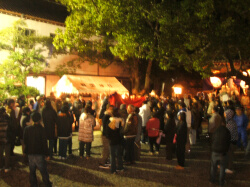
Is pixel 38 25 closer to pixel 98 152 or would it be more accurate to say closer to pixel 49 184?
pixel 98 152

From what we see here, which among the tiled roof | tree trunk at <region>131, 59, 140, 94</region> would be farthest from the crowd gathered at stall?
tree trunk at <region>131, 59, 140, 94</region>

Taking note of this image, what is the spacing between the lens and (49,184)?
18.7ft

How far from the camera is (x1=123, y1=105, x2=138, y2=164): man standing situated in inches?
312

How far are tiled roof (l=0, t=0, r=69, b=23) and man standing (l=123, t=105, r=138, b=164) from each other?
13880mm

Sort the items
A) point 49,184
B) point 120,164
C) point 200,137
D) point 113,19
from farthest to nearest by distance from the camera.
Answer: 1. point 113,19
2. point 200,137
3. point 120,164
4. point 49,184

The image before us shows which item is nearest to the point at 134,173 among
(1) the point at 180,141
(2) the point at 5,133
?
(1) the point at 180,141

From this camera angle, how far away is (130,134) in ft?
26.2

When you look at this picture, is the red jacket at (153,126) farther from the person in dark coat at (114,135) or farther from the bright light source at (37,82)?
the bright light source at (37,82)

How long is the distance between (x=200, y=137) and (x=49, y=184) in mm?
9297

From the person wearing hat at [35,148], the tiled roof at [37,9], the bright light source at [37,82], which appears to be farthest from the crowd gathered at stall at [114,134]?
the tiled roof at [37,9]

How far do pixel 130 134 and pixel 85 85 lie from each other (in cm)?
1243

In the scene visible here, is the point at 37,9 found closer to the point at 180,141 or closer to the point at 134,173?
the point at 180,141

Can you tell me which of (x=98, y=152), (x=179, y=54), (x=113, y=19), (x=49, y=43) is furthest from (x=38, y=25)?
(x=98, y=152)

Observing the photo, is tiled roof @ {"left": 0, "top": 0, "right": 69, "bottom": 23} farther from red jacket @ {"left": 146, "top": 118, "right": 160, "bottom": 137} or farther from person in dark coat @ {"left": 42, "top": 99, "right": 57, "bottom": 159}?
red jacket @ {"left": 146, "top": 118, "right": 160, "bottom": 137}
